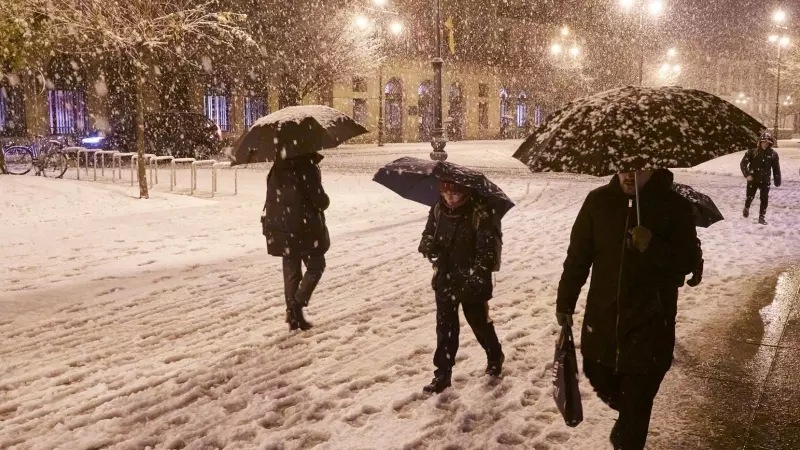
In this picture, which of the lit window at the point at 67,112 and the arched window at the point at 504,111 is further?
the arched window at the point at 504,111

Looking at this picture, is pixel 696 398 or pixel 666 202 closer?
pixel 666 202

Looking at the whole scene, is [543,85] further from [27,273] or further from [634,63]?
[27,273]

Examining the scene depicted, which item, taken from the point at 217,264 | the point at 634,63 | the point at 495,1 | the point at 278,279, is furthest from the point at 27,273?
the point at 634,63

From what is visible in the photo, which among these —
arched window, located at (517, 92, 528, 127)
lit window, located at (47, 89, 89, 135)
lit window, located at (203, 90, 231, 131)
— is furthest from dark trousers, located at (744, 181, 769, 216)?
arched window, located at (517, 92, 528, 127)

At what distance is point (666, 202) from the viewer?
3.14 metres

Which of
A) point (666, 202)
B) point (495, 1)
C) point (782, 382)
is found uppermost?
point (495, 1)

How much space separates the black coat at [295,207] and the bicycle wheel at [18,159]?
1757 cm

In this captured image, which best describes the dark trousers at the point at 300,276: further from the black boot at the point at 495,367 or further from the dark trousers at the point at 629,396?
the dark trousers at the point at 629,396

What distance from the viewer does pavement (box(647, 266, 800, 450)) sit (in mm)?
4031

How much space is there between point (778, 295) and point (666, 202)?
16.6 ft

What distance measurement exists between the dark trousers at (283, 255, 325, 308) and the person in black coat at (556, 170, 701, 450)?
2.94 meters

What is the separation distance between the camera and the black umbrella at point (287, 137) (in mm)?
5527

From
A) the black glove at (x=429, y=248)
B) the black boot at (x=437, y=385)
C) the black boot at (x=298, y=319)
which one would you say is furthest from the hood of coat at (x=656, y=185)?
the black boot at (x=298, y=319)

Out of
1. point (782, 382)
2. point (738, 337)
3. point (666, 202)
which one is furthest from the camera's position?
point (738, 337)
